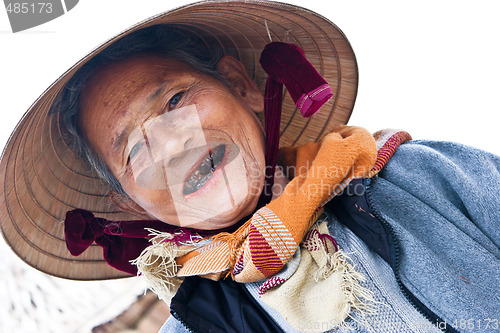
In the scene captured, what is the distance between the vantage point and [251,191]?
0.90m

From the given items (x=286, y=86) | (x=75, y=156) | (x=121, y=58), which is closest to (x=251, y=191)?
(x=286, y=86)

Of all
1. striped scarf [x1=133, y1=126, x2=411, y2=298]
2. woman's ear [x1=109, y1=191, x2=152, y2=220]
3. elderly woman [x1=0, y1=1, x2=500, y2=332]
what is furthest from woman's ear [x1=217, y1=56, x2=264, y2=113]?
woman's ear [x1=109, y1=191, x2=152, y2=220]

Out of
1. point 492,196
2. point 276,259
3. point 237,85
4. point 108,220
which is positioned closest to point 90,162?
point 108,220

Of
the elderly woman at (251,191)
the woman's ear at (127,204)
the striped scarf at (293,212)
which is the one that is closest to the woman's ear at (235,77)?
the elderly woman at (251,191)

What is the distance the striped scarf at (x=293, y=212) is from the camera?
79 centimetres

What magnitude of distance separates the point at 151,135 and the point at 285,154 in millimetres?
372

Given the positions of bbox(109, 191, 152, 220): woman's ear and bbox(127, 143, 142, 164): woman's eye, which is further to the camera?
bbox(109, 191, 152, 220): woman's ear

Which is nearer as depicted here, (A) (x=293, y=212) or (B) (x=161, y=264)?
(A) (x=293, y=212)

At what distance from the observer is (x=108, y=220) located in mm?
1159

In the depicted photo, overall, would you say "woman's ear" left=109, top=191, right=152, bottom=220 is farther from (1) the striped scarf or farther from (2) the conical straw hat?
(1) the striped scarf

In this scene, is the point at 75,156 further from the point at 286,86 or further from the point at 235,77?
the point at 286,86

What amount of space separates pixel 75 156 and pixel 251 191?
606mm

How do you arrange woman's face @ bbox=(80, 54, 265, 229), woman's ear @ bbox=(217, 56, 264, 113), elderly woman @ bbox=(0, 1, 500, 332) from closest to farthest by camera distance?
elderly woman @ bbox=(0, 1, 500, 332), woman's face @ bbox=(80, 54, 265, 229), woman's ear @ bbox=(217, 56, 264, 113)

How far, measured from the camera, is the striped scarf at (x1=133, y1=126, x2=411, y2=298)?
789 millimetres
